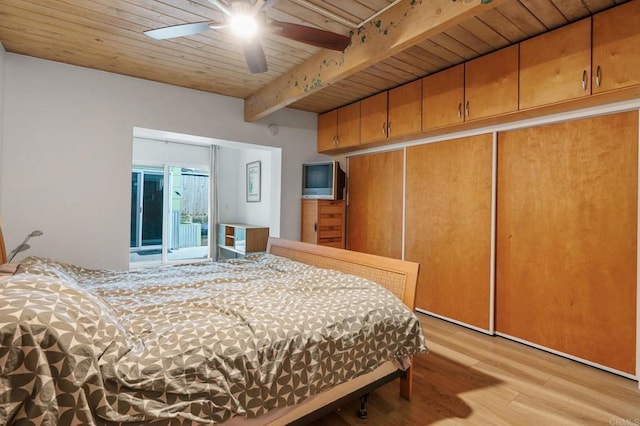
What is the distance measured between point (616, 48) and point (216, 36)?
264 centimetres

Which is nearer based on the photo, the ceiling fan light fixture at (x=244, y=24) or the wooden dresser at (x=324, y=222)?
the ceiling fan light fixture at (x=244, y=24)

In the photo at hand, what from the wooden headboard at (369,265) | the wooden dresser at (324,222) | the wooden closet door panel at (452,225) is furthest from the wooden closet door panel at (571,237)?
the wooden dresser at (324,222)

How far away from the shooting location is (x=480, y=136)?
9.92 ft

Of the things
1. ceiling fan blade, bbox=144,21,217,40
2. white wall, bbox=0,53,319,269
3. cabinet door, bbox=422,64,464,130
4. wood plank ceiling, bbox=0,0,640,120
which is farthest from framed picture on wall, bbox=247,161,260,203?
ceiling fan blade, bbox=144,21,217,40

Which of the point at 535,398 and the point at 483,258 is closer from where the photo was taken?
the point at 535,398

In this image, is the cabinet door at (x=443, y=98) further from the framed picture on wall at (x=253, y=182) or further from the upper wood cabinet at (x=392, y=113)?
the framed picture on wall at (x=253, y=182)

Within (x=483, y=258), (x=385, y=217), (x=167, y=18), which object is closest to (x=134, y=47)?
(x=167, y=18)

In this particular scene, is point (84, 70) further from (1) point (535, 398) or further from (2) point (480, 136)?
(1) point (535, 398)

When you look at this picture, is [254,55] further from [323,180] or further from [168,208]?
[168,208]

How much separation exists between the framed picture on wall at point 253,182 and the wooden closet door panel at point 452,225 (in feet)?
9.01

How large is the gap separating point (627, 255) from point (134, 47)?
156 inches

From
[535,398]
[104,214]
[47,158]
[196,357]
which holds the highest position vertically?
[47,158]

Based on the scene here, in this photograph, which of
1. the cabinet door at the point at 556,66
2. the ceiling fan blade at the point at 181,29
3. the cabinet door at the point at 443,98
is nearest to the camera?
the ceiling fan blade at the point at 181,29

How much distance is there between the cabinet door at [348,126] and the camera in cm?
383
